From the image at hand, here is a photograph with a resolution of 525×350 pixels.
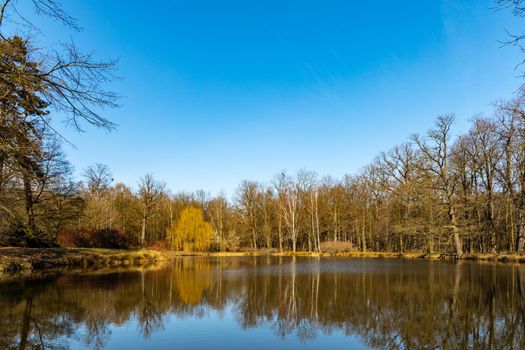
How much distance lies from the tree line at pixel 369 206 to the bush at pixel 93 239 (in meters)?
0.59

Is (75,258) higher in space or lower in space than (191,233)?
lower

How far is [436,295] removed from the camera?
11383 millimetres

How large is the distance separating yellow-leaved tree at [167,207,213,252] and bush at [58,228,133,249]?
10151 mm

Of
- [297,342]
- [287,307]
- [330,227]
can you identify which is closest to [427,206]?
[330,227]

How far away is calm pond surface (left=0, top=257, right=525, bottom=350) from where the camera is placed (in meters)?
6.76

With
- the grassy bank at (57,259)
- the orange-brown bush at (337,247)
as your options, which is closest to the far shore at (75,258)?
the grassy bank at (57,259)

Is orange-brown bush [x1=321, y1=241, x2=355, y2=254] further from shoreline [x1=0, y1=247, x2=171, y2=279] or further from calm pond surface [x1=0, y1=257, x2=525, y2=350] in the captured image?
calm pond surface [x1=0, y1=257, x2=525, y2=350]

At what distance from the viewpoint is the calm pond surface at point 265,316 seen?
6758 millimetres

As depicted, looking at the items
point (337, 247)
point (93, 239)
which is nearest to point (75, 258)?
point (93, 239)

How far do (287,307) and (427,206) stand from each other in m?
29.1

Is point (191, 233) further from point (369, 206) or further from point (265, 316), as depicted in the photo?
point (265, 316)

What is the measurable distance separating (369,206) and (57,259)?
35526 millimetres

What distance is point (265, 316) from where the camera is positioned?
9.02 meters

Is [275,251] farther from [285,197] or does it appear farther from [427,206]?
[427,206]
